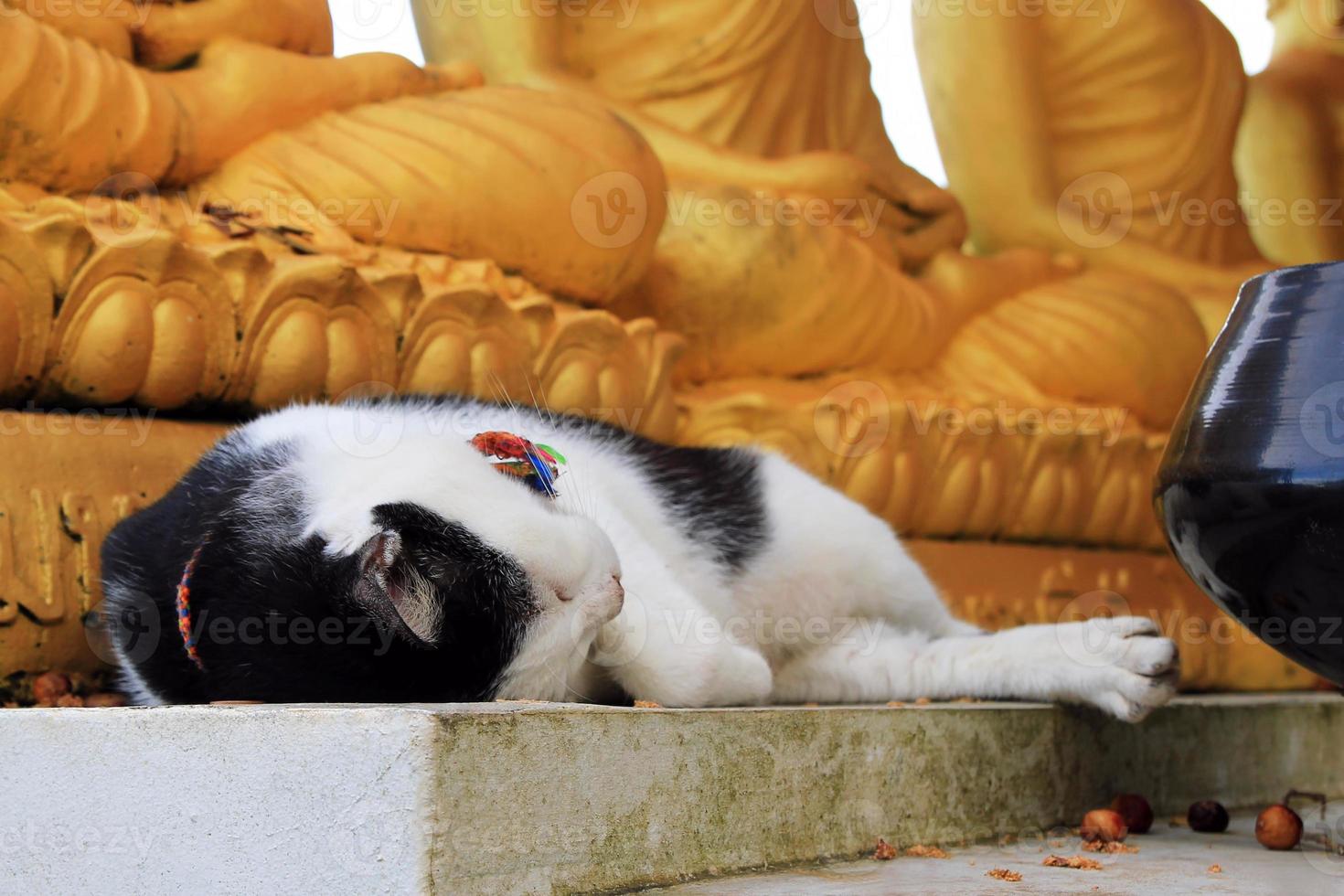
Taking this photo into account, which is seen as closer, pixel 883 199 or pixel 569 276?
pixel 569 276

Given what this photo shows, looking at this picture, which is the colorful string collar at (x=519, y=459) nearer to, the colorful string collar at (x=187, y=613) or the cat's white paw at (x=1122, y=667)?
the colorful string collar at (x=187, y=613)

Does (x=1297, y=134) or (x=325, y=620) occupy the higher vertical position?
(x=1297, y=134)

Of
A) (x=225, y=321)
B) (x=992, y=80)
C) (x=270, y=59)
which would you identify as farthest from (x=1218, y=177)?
(x=225, y=321)

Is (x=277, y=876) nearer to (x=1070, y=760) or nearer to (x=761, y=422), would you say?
(x=1070, y=760)

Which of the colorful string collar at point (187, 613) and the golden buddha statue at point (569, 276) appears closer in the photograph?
the colorful string collar at point (187, 613)

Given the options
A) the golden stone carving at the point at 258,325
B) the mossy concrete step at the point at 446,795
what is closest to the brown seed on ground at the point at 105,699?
the golden stone carving at the point at 258,325

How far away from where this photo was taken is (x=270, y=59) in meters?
2.61

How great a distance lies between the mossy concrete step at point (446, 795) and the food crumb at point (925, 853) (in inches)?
0.6

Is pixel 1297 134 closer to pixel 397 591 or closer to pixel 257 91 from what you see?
pixel 257 91

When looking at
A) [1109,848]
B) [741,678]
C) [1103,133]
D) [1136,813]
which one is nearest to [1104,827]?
[1109,848]

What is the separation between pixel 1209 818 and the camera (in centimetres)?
178

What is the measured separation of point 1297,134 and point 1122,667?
5315 mm

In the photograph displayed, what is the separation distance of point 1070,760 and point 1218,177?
4056 mm

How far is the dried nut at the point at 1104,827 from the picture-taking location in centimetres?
158
